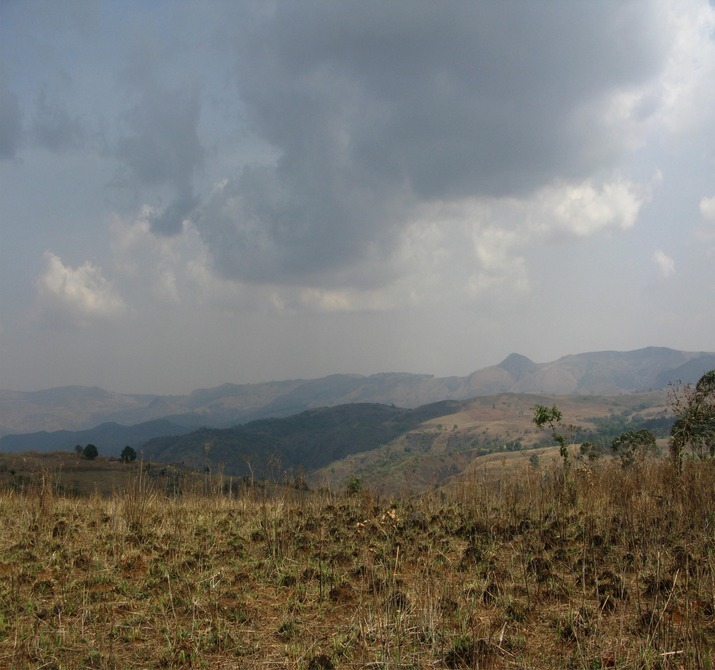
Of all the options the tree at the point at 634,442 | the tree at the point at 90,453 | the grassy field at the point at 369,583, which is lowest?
the tree at the point at 90,453

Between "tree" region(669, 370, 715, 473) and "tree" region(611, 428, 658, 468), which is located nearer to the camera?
"tree" region(669, 370, 715, 473)

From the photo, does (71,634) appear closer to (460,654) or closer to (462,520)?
(460,654)

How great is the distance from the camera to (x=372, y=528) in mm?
8367

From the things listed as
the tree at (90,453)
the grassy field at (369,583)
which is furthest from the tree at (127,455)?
the grassy field at (369,583)

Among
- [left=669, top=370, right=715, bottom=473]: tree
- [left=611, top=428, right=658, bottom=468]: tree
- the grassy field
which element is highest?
[left=669, top=370, right=715, bottom=473]: tree

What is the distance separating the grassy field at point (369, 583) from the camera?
Result: 14.6 feet

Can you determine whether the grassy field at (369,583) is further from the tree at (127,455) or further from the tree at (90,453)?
the tree at (90,453)

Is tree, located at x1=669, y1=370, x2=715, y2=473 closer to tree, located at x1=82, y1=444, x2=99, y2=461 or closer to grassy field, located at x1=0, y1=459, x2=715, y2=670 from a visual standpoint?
grassy field, located at x1=0, y1=459, x2=715, y2=670

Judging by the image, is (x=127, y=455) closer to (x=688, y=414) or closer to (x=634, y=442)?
(x=634, y=442)

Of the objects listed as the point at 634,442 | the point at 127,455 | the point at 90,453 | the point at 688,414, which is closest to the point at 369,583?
the point at 688,414

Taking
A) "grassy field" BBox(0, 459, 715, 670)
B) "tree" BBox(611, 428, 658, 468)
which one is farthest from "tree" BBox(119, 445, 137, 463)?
"grassy field" BBox(0, 459, 715, 670)

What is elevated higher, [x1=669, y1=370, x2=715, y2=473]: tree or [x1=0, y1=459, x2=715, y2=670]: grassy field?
[x1=669, y1=370, x2=715, y2=473]: tree

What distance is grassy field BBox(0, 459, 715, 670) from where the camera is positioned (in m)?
4.44

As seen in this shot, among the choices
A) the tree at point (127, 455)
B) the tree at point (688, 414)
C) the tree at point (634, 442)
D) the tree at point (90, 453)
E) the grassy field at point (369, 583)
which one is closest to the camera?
the grassy field at point (369, 583)
